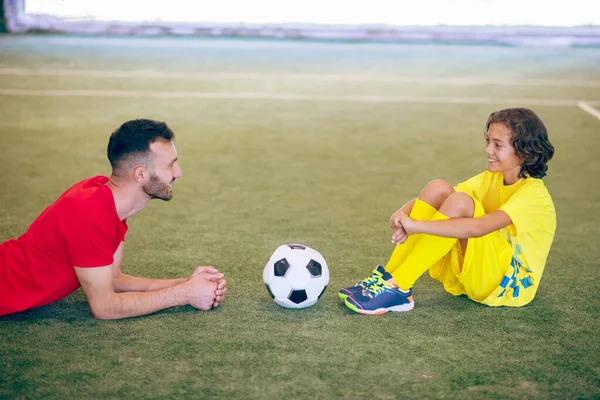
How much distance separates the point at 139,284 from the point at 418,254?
1.33 metres

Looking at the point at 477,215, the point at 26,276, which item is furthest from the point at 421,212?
the point at 26,276

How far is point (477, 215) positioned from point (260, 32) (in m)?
13.6

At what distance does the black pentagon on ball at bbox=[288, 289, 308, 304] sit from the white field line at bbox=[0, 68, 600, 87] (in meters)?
7.67

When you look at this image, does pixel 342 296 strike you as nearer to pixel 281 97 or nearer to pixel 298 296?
pixel 298 296

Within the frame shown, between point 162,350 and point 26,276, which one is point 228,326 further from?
point 26,276

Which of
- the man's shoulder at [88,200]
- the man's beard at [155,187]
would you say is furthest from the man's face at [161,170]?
the man's shoulder at [88,200]

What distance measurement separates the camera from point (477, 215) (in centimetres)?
336

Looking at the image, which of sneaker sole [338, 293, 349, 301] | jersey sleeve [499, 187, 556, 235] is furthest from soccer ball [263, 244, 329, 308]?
jersey sleeve [499, 187, 556, 235]

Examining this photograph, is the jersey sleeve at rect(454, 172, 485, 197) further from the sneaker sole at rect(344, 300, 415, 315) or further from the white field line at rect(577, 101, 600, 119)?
the white field line at rect(577, 101, 600, 119)

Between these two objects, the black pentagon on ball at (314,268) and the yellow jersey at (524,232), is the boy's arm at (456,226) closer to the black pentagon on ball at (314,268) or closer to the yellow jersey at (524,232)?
the yellow jersey at (524,232)

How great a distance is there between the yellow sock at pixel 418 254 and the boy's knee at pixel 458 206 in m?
0.04

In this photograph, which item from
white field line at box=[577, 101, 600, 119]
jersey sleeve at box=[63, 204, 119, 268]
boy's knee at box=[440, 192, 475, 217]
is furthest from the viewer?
white field line at box=[577, 101, 600, 119]

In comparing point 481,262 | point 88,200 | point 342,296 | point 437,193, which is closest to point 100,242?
point 88,200

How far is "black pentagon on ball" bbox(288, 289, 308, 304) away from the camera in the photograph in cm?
340
